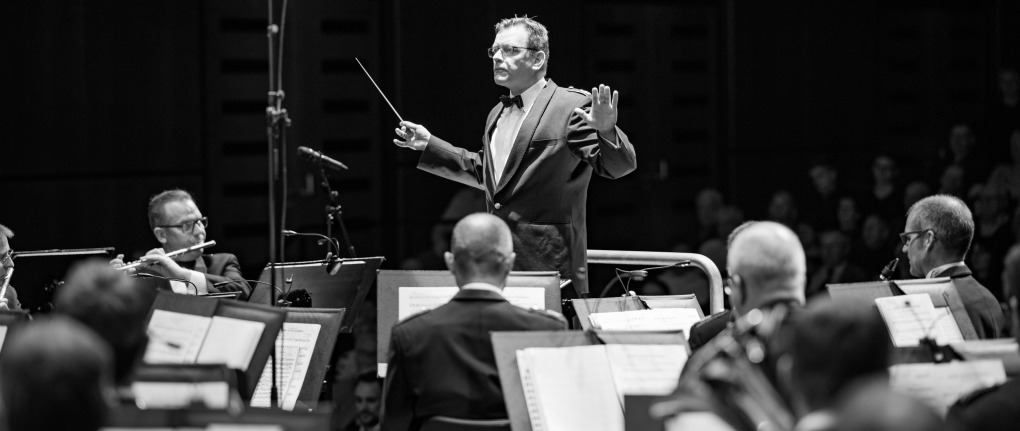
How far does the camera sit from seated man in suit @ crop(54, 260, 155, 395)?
8.84 ft

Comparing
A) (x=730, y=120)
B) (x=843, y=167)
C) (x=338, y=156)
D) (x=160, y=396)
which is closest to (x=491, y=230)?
(x=160, y=396)

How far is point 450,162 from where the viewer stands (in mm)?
4785

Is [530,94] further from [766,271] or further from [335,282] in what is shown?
[766,271]

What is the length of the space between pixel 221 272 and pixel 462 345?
85.4 inches

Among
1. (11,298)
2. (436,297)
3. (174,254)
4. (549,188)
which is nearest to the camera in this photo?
(436,297)

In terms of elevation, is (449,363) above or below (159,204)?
below

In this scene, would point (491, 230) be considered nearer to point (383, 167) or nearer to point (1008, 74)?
point (383, 167)

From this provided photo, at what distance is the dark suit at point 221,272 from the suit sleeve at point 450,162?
92 cm

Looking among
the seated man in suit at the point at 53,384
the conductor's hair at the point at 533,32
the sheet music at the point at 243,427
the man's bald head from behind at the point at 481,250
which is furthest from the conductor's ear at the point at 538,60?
the seated man in suit at the point at 53,384

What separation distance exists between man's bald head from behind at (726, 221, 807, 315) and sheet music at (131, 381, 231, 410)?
1.23 m

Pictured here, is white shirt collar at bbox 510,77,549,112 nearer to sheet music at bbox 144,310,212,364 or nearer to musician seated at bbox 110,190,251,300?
musician seated at bbox 110,190,251,300

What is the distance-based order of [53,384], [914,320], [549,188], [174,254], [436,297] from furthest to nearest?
[174,254] < [549,188] < [436,297] < [914,320] < [53,384]

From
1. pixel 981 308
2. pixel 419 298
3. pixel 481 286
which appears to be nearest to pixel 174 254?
pixel 419 298

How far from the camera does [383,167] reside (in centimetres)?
738
